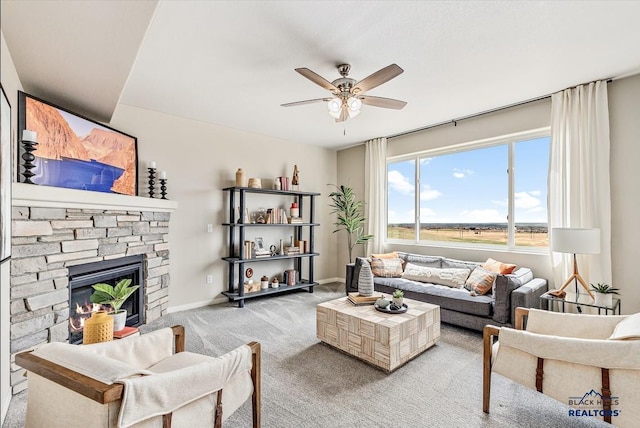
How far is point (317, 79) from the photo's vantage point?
245 centimetres

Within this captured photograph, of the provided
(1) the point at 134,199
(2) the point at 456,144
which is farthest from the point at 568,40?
(1) the point at 134,199

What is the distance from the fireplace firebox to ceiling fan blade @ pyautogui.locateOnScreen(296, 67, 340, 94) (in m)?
2.48

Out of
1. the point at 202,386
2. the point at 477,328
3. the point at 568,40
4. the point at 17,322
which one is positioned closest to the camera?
the point at 202,386

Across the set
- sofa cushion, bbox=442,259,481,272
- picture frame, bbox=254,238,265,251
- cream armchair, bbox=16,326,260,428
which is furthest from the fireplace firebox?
sofa cushion, bbox=442,259,481,272

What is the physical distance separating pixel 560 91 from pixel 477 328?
2.80m

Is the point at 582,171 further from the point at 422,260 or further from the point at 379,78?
the point at 379,78

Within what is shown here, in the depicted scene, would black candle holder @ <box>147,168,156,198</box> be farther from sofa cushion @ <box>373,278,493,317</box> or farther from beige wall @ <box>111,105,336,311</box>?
sofa cushion @ <box>373,278,493,317</box>

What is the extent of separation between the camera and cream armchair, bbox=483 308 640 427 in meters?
1.49

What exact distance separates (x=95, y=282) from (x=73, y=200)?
947 millimetres

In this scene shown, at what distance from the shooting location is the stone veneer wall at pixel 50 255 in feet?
7.10

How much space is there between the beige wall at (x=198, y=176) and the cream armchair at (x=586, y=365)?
3.70m

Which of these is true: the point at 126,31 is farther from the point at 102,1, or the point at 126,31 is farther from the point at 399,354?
the point at 399,354

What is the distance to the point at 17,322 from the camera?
2133mm

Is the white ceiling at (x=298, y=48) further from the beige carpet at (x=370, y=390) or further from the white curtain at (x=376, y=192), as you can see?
the beige carpet at (x=370, y=390)
